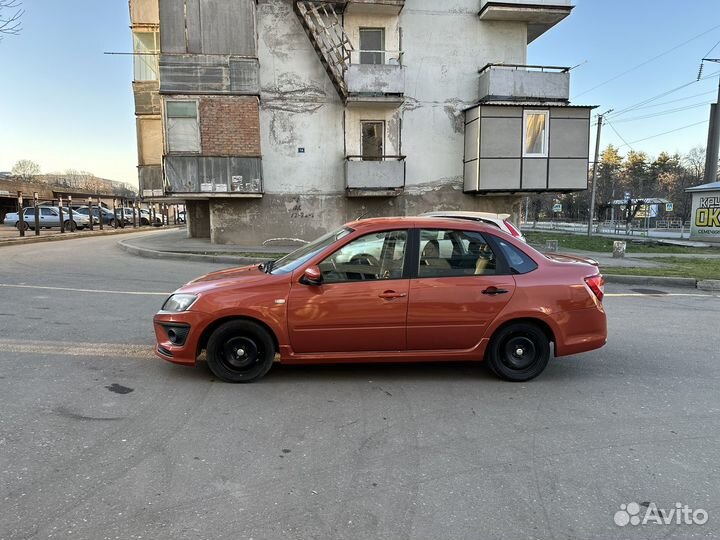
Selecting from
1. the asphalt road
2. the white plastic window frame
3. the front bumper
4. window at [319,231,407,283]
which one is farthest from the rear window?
the white plastic window frame

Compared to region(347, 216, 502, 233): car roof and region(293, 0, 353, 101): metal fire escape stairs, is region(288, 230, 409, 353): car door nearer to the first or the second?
region(347, 216, 502, 233): car roof

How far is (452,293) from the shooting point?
4.66 metres

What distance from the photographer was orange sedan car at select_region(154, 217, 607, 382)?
179 inches

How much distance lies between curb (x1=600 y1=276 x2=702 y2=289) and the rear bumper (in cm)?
778

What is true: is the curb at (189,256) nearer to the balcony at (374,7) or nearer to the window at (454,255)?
the window at (454,255)

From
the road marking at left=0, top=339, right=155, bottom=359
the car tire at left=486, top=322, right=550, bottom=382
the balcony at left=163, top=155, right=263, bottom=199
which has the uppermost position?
A: the balcony at left=163, top=155, right=263, bottom=199

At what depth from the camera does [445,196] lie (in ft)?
65.6

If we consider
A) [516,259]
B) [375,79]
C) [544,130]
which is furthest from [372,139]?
[516,259]

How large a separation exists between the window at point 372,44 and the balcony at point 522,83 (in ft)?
13.1

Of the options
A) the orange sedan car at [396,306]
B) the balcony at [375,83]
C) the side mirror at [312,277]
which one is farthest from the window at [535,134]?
the side mirror at [312,277]

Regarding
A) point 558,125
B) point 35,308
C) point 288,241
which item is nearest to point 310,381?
point 35,308

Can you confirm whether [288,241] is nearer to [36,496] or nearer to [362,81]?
[362,81]

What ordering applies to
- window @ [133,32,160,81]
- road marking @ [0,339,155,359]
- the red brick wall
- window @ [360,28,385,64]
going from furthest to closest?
window @ [133,32,160,81]
window @ [360,28,385,64]
the red brick wall
road marking @ [0,339,155,359]

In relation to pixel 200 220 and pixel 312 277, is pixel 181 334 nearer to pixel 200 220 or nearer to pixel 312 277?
pixel 312 277
